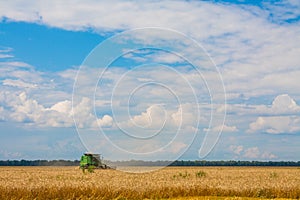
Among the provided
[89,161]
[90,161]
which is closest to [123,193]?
[89,161]

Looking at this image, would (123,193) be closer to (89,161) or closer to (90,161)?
(89,161)

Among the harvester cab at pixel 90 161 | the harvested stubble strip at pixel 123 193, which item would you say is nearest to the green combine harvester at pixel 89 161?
the harvester cab at pixel 90 161

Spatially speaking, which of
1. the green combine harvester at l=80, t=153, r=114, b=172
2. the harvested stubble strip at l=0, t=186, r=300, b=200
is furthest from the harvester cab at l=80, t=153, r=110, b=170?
the harvested stubble strip at l=0, t=186, r=300, b=200

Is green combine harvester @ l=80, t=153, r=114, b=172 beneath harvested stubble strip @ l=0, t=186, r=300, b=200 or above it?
above

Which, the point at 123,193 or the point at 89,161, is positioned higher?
the point at 89,161

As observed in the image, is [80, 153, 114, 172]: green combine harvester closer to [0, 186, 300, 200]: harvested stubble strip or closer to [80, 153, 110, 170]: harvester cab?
[80, 153, 110, 170]: harvester cab

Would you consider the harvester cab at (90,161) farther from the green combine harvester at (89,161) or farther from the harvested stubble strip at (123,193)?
the harvested stubble strip at (123,193)

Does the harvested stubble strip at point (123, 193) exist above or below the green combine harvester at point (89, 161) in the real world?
below

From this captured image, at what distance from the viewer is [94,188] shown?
24.3 metres

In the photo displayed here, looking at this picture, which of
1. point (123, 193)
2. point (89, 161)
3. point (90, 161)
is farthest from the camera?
point (90, 161)

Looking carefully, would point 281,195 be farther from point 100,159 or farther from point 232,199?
point 100,159

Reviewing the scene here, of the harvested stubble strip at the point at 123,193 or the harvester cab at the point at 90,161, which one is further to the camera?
the harvester cab at the point at 90,161

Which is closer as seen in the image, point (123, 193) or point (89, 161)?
point (123, 193)

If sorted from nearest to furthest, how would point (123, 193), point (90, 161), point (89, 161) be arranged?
point (123, 193) < point (89, 161) < point (90, 161)
